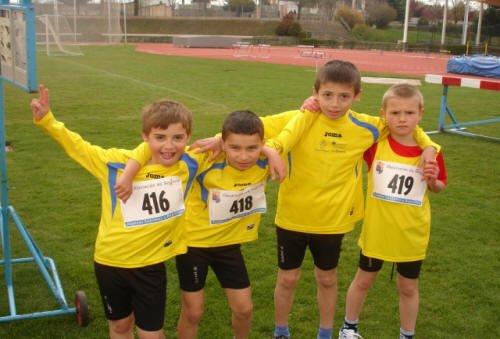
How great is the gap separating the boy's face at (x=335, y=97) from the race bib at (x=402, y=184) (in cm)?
44

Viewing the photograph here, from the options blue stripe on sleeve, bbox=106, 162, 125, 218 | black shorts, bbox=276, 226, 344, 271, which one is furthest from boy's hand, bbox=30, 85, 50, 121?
black shorts, bbox=276, 226, 344, 271

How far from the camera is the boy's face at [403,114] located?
10.4 ft

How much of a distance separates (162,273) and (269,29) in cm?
6249

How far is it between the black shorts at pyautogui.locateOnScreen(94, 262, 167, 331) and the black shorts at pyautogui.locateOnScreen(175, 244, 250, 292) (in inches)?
7.7

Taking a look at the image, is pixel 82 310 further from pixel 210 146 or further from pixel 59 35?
pixel 59 35

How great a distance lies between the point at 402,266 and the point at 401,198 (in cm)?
45

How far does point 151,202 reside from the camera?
277 centimetres

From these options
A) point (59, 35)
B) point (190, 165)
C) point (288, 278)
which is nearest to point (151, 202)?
point (190, 165)

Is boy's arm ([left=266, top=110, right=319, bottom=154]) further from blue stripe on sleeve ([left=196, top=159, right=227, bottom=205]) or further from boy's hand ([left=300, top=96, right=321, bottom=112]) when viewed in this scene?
blue stripe on sleeve ([left=196, top=159, right=227, bottom=205])

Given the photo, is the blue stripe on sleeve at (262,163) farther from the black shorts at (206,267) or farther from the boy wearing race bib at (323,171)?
the black shorts at (206,267)

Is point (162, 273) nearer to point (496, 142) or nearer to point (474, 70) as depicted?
point (496, 142)

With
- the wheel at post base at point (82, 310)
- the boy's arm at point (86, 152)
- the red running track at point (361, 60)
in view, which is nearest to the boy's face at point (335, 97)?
the boy's arm at point (86, 152)

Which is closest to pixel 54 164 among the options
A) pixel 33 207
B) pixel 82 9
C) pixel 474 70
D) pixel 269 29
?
pixel 33 207

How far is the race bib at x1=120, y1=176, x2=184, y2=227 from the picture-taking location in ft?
9.04
